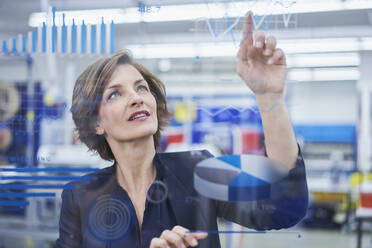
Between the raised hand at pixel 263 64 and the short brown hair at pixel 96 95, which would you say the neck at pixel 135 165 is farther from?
the raised hand at pixel 263 64

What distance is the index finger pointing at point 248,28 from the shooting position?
1.25m

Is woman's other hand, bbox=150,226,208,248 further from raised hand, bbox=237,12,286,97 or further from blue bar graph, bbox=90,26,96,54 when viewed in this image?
blue bar graph, bbox=90,26,96,54

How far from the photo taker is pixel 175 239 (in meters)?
1.24

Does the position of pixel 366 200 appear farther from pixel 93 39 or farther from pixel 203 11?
pixel 93 39

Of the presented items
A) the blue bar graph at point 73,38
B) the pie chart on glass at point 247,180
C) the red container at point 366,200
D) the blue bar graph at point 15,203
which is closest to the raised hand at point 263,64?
the pie chart on glass at point 247,180

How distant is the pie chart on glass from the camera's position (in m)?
1.21

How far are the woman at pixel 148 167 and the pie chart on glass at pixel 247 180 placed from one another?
2 centimetres

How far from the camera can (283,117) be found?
1229mm

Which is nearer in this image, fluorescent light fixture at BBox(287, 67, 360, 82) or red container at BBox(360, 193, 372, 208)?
fluorescent light fixture at BBox(287, 67, 360, 82)

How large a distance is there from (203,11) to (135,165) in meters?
0.55

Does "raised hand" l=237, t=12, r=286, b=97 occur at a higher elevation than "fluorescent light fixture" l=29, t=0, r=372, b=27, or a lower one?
lower

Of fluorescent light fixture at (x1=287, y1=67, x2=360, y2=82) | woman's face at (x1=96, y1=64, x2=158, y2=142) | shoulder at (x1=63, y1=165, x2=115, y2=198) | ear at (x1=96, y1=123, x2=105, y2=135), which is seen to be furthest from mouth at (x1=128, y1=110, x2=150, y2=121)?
fluorescent light fixture at (x1=287, y1=67, x2=360, y2=82)

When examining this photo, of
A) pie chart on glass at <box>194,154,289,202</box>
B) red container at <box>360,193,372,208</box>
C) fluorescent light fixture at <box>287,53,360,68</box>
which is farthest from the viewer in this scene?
red container at <box>360,193,372,208</box>

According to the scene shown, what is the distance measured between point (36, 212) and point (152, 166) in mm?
506
